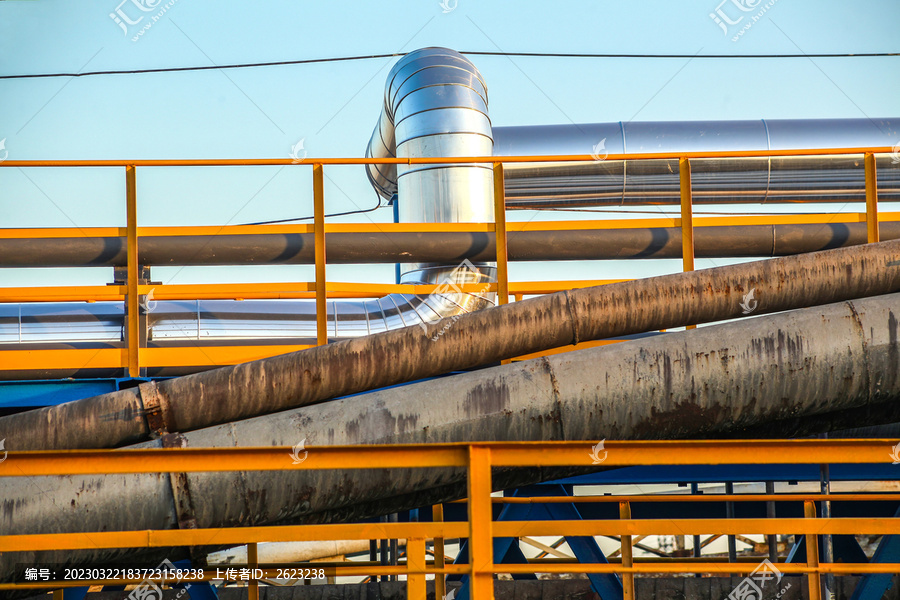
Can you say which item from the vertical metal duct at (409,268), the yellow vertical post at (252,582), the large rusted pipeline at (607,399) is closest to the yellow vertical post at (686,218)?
the large rusted pipeline at (607,399)

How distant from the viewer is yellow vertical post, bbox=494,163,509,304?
5.60m

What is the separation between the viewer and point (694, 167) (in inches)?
388

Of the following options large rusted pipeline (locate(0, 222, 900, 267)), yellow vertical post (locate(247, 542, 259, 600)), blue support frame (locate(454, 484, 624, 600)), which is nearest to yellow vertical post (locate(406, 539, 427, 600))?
yellow vertical post (locate(247, 542, 259, 600))

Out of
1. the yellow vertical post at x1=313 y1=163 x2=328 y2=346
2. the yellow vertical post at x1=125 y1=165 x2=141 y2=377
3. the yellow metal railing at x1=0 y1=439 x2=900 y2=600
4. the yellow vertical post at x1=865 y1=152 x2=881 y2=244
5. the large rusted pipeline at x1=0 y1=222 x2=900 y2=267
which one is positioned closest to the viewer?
the yellow metal railing at x1=0 y1=439 x2=900 y2=600

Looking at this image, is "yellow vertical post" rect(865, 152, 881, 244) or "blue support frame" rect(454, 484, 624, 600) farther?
"yellow vertical post" rect(865, 152, 881, 244)

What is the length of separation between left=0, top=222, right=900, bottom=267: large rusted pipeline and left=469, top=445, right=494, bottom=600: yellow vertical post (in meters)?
3.73

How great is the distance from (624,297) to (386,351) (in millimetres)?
1487

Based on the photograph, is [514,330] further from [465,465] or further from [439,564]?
[439,564]

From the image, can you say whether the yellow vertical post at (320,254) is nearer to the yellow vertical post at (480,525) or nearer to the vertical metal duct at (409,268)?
the vertical metal duct at (409,268)

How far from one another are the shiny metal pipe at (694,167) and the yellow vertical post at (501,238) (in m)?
4.04

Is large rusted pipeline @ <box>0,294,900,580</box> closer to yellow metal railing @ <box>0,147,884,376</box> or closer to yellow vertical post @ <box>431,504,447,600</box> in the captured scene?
yellow vertical post @ <box>431,504,447,600</box>

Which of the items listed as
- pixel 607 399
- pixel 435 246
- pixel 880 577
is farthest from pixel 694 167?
pixel 607 399

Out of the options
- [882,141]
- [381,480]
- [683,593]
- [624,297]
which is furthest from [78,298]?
[882,141]

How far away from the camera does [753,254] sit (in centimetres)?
698
